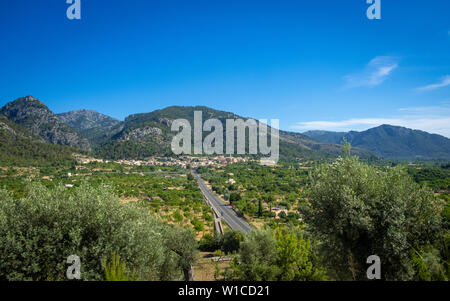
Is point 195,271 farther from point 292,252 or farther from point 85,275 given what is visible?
point 85,275

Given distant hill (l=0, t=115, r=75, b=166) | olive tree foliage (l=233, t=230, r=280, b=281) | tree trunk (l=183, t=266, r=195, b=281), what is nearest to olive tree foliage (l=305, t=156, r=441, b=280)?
olive tree foliage (l=233, t=230, r=280, b=281)

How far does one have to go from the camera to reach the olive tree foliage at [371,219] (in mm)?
7523

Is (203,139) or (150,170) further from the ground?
Answer: (203,139)

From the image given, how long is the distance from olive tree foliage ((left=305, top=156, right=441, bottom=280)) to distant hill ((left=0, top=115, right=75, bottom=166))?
96512 mm

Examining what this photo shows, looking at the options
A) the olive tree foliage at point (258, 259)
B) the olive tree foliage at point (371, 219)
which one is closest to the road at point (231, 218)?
the olive tree foliage at point (258, 259)

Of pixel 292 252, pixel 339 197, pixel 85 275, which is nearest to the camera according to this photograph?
pixel 85 275

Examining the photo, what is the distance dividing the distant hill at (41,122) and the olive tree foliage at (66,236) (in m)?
179

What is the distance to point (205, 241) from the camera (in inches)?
1052

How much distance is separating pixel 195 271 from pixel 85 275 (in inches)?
527

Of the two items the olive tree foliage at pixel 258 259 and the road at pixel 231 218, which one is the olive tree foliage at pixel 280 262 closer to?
the olive tree foliage at pixel 258 259

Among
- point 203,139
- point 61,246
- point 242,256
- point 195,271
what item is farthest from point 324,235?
point 203,139

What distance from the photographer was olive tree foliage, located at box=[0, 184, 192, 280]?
6934 mm

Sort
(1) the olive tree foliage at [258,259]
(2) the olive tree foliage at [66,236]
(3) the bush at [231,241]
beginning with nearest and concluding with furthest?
(2) the olive tree foliage at [66,236], (1) the olive tree foliage at [258,259], (3) the bush at [231,241]

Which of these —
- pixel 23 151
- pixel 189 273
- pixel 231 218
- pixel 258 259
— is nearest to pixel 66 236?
pixel 258 259
